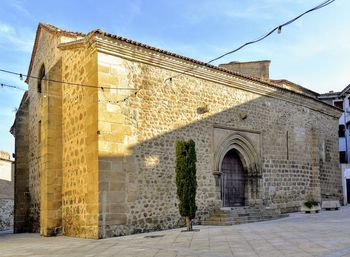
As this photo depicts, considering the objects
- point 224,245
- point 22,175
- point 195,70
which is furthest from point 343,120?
point 224,245

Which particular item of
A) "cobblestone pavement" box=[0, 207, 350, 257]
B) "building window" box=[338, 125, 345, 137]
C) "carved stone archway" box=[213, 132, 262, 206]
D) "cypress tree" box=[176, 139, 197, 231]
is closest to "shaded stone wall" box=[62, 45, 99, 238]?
"cobblestone pavement" box=[0, 207, 350, 257]

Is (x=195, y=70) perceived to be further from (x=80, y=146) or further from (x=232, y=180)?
(x=80, y=146)

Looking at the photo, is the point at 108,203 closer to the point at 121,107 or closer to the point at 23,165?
the point at 121,107

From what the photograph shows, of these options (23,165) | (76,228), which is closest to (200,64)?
(76,228)

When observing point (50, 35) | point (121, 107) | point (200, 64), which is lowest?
point (121, 107)

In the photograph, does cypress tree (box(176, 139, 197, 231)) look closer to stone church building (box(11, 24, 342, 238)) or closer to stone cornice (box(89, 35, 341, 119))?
stone church building (box(11, 24, 342, 238))

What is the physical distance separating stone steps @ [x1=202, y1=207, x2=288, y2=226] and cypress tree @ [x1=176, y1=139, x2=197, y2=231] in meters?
2.16

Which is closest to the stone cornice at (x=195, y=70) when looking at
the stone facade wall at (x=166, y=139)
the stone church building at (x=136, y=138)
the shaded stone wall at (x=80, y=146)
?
the stone church building at (x=136, y=138)

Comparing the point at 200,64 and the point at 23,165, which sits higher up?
the point at 200,64

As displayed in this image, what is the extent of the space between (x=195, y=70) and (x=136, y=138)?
12.6ft

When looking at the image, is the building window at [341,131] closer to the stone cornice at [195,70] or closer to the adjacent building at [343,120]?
the adjacent building at [343,120]

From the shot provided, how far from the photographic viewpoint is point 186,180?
485 inches

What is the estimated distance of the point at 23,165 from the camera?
18016mm

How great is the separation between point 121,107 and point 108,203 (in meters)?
2.96
